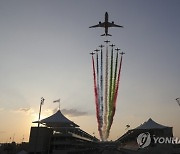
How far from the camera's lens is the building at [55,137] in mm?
51719

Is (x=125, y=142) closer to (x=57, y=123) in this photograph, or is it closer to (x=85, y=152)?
(x=85, y=152)

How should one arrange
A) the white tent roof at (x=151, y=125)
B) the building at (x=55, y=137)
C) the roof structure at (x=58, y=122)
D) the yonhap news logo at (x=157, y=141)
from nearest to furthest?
1. the building at (x=55, y=137)
2. the yonhap news logo at (x=157, y=141)
3. the roof structure at (x=58, y=122)
4. the white tent roof at (x=151, y=125)

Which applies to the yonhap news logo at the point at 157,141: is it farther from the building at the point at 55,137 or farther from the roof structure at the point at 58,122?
the roof structure at the point at 58,122

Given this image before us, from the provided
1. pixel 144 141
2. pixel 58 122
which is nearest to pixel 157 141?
pixel 144 141

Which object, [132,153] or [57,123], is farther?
[57,123]

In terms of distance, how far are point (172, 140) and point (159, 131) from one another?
1414 cm

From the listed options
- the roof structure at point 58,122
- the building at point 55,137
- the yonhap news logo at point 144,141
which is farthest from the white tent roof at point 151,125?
the roof structure at point 58,122

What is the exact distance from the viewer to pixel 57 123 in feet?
233

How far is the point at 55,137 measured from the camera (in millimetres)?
62500

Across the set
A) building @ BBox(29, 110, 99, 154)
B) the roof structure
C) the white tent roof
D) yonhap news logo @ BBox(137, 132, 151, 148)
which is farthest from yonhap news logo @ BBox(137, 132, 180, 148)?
the roof structure

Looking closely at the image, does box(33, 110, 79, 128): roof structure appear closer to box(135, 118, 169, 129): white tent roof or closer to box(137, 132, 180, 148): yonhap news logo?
box(137, 132, 180, 148): yonhap news logo

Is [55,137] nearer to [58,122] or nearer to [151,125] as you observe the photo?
[58,122]

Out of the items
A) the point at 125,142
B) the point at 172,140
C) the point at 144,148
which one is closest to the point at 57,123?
the point at 144,148

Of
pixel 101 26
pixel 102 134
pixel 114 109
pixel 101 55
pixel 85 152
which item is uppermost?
pixel 101 26
